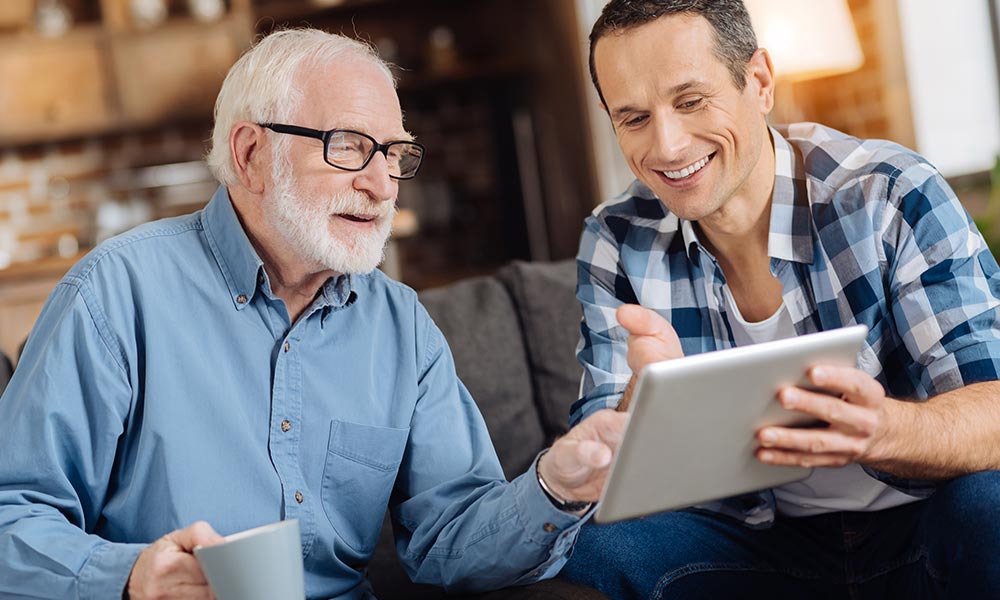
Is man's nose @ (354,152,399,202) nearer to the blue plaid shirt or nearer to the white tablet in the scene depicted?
the blue plaid shirt

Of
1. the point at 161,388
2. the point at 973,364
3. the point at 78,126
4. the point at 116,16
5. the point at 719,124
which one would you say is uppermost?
the point at 116,16

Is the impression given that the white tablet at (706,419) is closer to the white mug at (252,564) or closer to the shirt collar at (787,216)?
the white mug at (252,564)

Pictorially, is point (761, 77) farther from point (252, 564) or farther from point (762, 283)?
point (252, 564)

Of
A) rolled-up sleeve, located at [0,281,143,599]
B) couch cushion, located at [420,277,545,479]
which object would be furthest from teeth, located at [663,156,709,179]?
rolled-up sleeve, located at [0,281,143,599]

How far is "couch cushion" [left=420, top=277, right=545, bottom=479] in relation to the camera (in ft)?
6.78

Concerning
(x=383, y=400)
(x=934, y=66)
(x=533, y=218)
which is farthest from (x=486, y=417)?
(x=533, y=218)

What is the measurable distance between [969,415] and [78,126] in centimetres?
449

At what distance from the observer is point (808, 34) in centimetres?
320

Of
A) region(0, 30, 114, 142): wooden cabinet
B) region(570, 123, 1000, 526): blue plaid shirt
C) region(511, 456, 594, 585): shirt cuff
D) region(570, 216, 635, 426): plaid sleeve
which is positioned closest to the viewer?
region(511, 456, 594, 585): shirt cuff

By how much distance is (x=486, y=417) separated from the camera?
206 cm

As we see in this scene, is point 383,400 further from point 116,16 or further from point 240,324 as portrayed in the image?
point 116,16

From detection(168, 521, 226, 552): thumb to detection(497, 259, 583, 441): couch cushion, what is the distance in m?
1.15

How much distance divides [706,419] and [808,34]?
2.45m

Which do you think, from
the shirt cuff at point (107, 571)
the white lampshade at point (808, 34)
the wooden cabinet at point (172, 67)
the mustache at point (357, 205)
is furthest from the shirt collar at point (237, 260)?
the wooden cabinet at point (172, 67)
